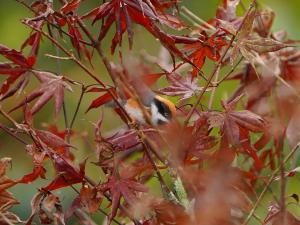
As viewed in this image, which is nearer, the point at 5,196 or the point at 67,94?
the point at 5,196

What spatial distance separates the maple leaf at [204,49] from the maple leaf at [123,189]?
235 mm

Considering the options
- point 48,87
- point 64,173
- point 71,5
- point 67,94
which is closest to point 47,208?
point 64,173

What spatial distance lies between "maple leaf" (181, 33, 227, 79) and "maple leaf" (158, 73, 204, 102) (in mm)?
28

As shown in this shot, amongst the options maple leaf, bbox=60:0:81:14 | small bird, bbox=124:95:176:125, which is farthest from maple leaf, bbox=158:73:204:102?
maple leaf, bbox=60:0:81:14

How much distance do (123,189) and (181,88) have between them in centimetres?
25

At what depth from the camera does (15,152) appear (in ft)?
6.95

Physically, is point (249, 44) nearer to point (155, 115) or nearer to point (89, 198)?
point (155, 115)

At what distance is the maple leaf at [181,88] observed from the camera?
1.22 metres

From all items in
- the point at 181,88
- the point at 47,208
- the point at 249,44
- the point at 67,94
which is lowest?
the point at 67,94

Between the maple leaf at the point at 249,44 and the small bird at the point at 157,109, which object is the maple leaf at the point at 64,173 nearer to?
the small bird at the point at 157,109

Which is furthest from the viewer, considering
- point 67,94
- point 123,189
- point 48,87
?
point 67,94

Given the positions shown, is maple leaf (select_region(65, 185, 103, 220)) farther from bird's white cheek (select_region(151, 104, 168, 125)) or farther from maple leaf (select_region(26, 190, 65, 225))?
bird's white cheek (select_region(151, 104, 168, 125))

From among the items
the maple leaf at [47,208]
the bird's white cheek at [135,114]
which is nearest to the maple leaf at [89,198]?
the maple leaf at [47,208]

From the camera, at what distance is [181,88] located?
1229 mm
